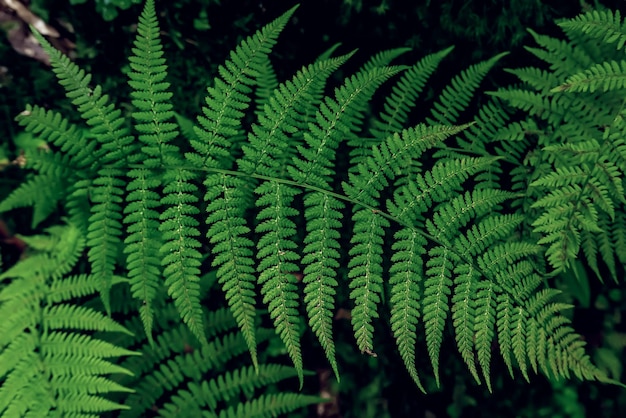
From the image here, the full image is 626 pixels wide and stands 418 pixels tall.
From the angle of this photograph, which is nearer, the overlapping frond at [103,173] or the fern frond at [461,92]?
the overlapping frond at [103,173]

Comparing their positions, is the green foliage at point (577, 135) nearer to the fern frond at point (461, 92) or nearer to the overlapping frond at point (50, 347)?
the fern frond at point (461, 92)

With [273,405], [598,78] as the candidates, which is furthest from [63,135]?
[598,78]

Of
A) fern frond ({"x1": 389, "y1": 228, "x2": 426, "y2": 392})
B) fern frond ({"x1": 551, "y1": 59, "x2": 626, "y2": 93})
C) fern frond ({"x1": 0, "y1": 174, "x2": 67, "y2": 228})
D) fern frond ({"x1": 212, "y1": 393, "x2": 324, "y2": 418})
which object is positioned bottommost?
fern frond ({"x1": 212, "y1": 393, "x2": 324, "y2": 418})

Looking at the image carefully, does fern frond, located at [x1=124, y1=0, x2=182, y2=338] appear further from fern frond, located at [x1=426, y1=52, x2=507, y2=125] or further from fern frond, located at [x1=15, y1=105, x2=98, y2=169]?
fern frond, located at [x1=426, y1=52, x2=507, y2=125]

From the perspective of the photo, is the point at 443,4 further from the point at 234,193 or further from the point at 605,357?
the point at 605,357

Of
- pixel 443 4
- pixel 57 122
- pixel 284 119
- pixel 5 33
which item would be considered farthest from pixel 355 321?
pixel 5 33

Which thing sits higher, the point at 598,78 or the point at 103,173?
the point at 598,78

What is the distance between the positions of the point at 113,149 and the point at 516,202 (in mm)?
2188

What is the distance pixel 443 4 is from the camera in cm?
280

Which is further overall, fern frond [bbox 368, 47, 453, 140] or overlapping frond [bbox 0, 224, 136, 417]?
fern frond [bbox 368, 47, 453, 140]

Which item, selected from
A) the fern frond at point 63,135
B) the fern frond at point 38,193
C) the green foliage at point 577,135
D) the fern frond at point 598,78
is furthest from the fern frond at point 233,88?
the fern frond at point 598,78

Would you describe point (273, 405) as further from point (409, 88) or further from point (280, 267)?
point (409, 88)

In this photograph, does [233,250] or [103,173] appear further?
[103,173]

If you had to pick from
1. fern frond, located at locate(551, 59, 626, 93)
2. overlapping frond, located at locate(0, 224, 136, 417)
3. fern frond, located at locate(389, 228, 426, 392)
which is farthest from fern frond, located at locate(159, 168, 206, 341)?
fern frond, located at locate(551, 59, 626, 93)
